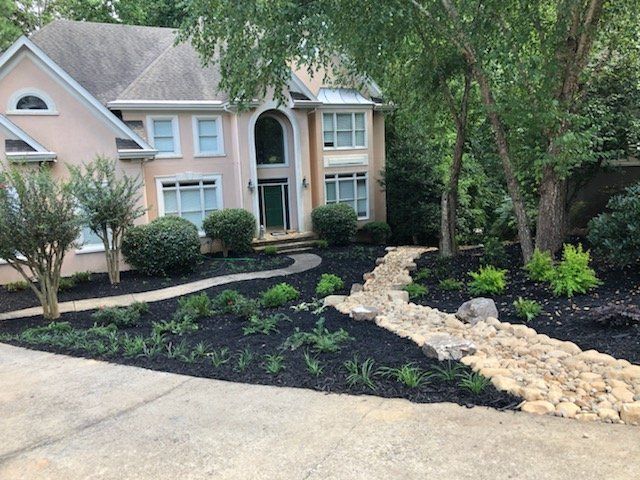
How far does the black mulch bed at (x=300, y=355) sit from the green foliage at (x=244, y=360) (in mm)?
45

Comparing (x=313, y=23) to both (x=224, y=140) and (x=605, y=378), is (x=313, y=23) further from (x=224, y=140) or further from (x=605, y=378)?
(x=224, y=140)

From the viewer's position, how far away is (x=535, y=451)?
3264 millimetres

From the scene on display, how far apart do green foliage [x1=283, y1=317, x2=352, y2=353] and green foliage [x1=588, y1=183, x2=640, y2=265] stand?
440 cm

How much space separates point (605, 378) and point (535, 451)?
4.79 feet

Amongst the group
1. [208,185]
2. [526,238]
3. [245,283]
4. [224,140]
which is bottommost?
[245,283]

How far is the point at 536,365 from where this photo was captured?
467 cm

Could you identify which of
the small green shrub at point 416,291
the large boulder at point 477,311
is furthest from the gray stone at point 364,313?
the small green shrub at point 416,291

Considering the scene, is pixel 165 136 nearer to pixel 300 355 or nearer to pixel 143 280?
pixel 143 280

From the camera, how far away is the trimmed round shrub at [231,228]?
50.4 feet

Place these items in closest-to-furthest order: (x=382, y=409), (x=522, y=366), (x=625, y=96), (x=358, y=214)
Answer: (x=382, y=409) < (x=522, y=366) < (x=625, y=96) < (x=358, y=214)

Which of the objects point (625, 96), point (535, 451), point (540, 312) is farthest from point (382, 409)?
point (625, 96)

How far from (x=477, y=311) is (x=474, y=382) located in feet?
6.90

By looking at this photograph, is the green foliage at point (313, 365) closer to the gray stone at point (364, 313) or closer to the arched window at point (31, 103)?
the gray stone at point (364, 313)

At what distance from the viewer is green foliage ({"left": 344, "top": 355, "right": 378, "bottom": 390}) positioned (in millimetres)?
4453
